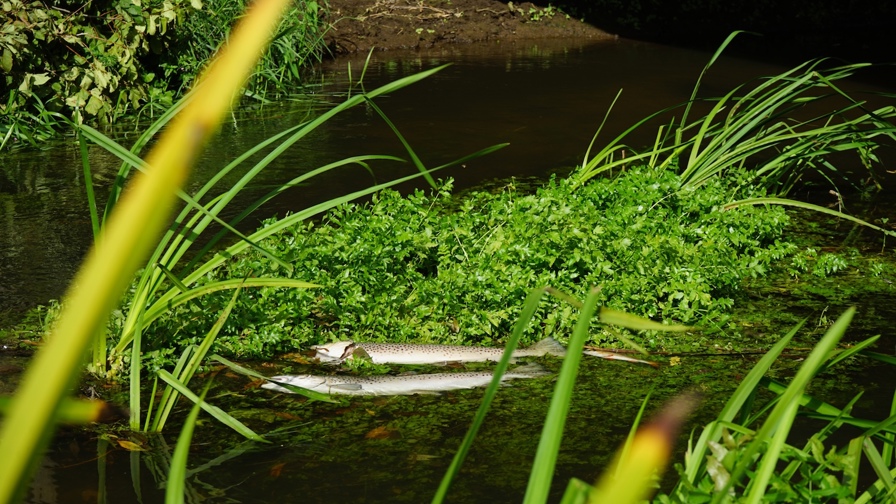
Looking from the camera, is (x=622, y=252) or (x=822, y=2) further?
(x=822, y=2)

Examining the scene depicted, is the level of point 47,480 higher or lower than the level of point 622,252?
lower

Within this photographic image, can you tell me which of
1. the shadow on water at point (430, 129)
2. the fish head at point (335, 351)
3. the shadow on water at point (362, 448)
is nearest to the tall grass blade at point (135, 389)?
the shadow on water at point (362, 448)

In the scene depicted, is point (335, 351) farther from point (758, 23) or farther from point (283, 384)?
point (758, 23)

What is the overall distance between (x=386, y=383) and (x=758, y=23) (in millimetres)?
11755

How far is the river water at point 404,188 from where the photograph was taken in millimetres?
2646

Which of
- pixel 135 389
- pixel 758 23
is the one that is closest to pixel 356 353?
pixel 135 389

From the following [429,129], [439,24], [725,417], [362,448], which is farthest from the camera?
[439,24]

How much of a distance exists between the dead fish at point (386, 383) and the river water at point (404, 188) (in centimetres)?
6

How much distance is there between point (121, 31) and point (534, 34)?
20.7ft

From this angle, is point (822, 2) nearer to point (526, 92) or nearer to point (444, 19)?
point (444, 19)

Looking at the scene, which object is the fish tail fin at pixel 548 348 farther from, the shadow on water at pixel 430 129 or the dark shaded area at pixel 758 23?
the dark shaded area at pixel 758 23

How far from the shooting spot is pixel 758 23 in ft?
44.2

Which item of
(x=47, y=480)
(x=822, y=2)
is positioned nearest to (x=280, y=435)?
(x=47, y=480)

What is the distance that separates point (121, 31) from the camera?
7254mm
